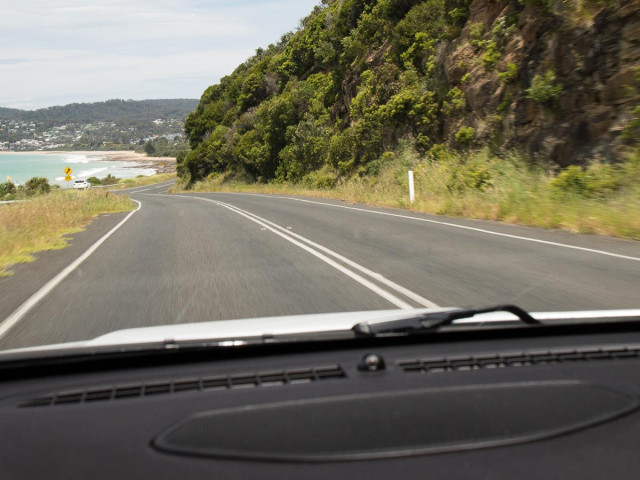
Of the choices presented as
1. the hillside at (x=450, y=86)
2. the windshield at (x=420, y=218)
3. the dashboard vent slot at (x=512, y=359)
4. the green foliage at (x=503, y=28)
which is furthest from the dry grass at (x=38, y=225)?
the green foliage at (x=503, y=28)

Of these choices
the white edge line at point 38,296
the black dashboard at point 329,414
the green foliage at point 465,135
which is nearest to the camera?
the black dashboard at point 329,414

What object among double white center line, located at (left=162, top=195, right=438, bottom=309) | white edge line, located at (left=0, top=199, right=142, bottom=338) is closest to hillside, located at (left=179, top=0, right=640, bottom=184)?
double white center line, located at (left=162, top=195, right=438, bottom=309)

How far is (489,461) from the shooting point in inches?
79.2

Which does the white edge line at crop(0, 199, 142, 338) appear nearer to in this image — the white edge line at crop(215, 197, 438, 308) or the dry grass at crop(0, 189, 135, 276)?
the dry grass at crop(0, 189, 135, 276)

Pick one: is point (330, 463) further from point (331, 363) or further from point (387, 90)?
point (387, 90)

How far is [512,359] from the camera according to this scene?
3.01 metres

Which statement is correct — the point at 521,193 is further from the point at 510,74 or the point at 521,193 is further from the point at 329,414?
the point at 329,414

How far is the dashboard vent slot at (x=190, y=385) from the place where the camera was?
8.65ft

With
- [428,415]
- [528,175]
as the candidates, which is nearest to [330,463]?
[428,415]

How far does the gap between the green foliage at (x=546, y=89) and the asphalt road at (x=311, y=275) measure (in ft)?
22.4

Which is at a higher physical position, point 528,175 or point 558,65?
point 558,65

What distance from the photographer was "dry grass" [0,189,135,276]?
42.6 feet

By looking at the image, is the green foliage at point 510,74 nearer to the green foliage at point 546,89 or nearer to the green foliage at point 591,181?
the green foliage at point 546,89

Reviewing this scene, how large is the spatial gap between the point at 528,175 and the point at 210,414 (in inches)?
659
